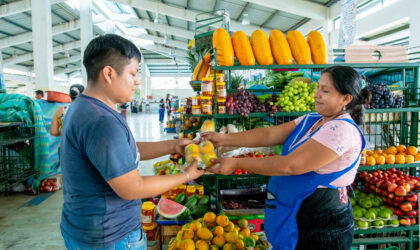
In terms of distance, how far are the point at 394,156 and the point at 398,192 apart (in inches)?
15.6

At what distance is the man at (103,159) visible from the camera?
1.11 meters

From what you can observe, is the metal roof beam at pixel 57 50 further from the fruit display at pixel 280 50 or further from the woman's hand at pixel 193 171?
the woman's hand at pixel 193 171

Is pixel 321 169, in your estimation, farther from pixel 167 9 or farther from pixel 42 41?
pixel 167 9

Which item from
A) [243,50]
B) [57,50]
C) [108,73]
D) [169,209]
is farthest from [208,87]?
[57,50]

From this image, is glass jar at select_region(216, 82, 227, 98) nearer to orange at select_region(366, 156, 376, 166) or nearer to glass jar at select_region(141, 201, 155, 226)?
glass jar at select_region(141, 201, 155, 226)

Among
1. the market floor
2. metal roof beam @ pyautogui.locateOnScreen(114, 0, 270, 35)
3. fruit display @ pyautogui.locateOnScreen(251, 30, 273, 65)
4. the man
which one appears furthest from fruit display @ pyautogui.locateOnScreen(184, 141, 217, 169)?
metal roof beam @ pyautogui.locateOnScreen(114, 0, 270, 35)

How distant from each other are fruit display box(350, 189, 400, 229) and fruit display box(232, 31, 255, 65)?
196 centimetres

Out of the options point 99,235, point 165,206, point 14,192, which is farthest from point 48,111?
point 99,235

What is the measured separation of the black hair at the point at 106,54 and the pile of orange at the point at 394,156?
2.75 m

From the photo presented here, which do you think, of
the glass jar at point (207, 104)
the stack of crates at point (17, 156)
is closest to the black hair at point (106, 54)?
the glass jar at point (207, 104)

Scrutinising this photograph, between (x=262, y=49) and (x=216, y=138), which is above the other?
(x=262, y=49)

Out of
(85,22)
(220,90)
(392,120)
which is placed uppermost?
(85,22)

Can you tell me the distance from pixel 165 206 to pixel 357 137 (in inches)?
83.6

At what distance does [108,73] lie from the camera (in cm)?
122
